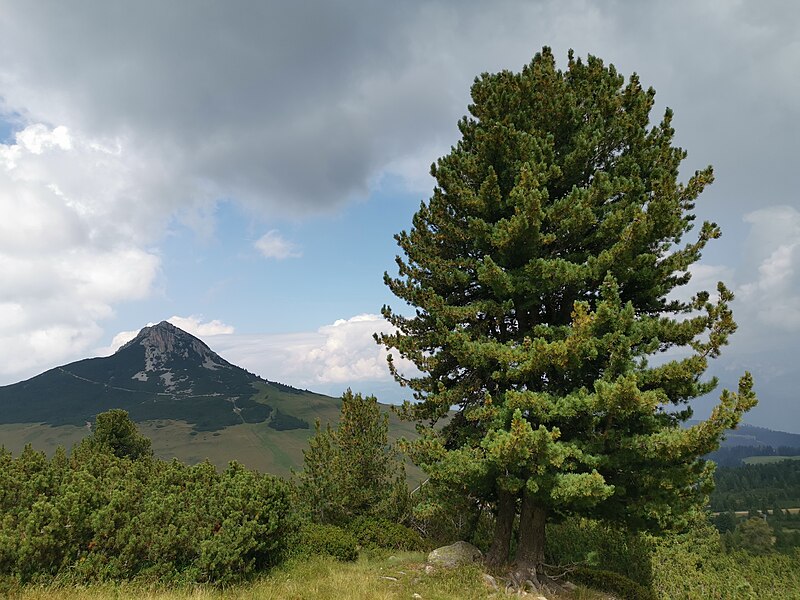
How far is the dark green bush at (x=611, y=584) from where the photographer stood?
1545 cm

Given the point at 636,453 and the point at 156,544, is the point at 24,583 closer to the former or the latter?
the point at 156,544

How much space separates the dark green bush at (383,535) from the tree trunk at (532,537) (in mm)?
7909

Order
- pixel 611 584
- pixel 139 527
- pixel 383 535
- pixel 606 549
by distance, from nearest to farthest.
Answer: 1. pixel 139 527
2. pixel 611 584
3. pixel 383 535
4. pixel 606 549

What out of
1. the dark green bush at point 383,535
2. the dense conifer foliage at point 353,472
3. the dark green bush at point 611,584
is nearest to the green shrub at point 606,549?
the dark green bush at point 611,584

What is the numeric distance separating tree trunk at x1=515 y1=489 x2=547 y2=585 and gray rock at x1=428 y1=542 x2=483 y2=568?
2.05 metres

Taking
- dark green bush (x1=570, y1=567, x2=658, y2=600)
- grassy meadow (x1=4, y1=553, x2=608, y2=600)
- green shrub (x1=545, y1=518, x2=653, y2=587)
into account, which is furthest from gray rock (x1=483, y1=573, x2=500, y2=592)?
green shrub (x1=545, y1=518, x2=653, y2=587)

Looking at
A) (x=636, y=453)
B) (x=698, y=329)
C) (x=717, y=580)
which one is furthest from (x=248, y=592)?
(x=717, y=580)

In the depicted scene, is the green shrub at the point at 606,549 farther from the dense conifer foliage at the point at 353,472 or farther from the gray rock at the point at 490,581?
the gray rock at the point at 490,581

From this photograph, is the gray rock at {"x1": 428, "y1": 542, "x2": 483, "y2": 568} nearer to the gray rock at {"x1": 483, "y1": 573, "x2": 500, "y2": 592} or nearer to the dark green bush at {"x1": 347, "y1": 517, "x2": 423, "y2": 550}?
the gray rock at {"x1": 483, "y1": 573, "x2": 500, "y2": 592}

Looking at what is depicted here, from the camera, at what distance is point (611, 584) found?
16016 mm

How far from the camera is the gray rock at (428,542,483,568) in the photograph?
14.9 meters

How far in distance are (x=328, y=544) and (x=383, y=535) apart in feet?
11.9

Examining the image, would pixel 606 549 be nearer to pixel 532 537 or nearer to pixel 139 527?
pixel 532 537

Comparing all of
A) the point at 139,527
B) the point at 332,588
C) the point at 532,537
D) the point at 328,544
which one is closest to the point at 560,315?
the point at 532,537
